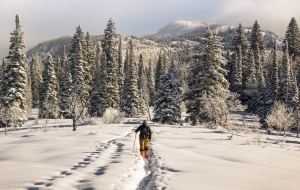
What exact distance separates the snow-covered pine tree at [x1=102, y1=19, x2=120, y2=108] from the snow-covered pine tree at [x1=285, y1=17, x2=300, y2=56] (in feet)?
163

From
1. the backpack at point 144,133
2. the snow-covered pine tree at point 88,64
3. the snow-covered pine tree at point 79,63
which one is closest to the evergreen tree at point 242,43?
the snow-covered pine tree at point 88,64

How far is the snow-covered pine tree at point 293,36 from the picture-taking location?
75375mm

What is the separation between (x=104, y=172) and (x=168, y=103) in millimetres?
26787

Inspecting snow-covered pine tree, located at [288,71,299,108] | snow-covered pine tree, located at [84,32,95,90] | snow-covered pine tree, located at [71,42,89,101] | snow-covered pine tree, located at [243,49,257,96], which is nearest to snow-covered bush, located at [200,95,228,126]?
snow-covered pine tree, located at [71,42,89,101]

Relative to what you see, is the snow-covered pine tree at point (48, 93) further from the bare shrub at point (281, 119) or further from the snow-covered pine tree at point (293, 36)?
the snow-covered pine tree at point (293, 36)

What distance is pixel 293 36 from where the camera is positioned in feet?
250

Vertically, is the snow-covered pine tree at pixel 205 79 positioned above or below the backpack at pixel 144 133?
above

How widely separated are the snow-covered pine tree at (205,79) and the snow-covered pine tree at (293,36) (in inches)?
2201

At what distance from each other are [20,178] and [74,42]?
4702 cm

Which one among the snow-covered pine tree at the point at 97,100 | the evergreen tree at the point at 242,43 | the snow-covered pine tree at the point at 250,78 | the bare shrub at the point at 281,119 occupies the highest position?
the evergreen tree at the point at 242,43

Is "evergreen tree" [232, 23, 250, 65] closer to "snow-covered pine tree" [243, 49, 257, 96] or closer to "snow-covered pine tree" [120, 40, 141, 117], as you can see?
"snow-covered pine tree" [243, 49, 257, 96]

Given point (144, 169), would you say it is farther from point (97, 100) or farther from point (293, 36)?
point (293, 36)

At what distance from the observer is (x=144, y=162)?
9.98 m

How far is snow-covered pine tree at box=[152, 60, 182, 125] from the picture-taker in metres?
34.1
